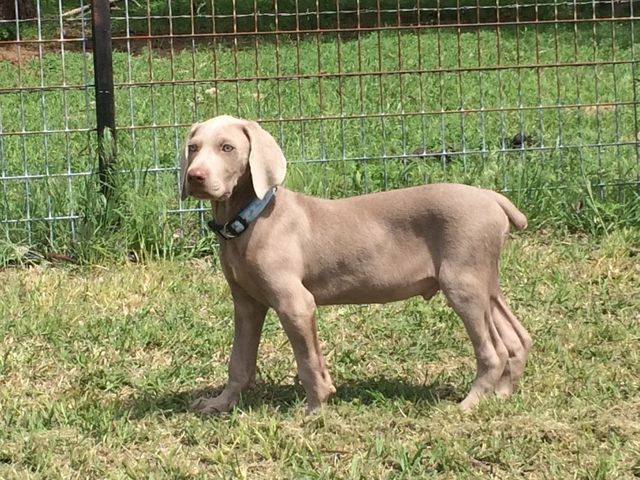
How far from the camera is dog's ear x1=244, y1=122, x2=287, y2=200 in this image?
154 inches

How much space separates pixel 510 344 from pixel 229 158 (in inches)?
54.2

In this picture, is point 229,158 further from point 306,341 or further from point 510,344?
point 510,344

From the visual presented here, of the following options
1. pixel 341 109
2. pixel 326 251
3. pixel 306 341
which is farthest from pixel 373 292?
pixel 341 109

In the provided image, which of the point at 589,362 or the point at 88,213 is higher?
the point at 88,213

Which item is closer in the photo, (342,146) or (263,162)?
(263,162)

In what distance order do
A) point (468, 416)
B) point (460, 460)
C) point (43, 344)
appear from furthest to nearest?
point (43, 344), point (468, 416), point (460, 460)

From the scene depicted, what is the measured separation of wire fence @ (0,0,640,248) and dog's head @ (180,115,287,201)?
1.91 meters

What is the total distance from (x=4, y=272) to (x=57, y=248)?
35cm

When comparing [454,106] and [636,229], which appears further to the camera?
[454,106]

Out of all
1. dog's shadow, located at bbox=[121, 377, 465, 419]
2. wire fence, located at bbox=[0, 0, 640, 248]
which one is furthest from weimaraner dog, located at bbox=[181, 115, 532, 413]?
wire fence, located at bbox=[0, 0, 640, 248]

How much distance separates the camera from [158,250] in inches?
242

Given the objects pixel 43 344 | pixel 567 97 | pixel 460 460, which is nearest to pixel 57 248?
pixel 43 344

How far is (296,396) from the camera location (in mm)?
4312

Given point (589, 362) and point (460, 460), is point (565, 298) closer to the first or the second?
point (589, 362)
